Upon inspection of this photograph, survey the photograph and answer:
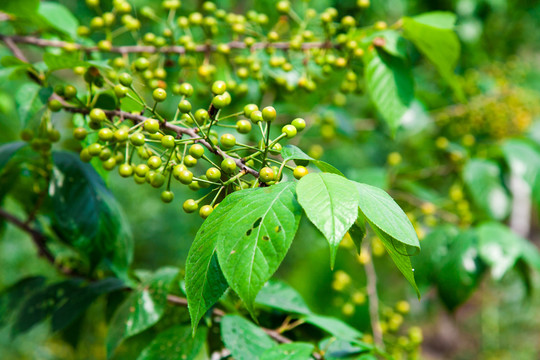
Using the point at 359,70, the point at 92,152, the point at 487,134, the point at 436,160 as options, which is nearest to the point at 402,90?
the point at 359,70

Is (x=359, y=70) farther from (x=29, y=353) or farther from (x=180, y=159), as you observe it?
(x=29, y=353)

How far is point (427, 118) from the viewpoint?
2275 mm

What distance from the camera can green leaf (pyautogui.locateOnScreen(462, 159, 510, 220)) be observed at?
73.6 inches

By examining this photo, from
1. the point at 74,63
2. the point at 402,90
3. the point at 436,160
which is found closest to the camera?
the point at 74,63

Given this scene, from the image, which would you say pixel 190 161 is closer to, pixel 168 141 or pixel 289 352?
pixel 168 141

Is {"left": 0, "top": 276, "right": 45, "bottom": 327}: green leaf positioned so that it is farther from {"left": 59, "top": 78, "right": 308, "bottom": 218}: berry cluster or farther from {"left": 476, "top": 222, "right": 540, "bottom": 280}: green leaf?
{"left": 476, "top": 222, "right": 540, "bottom": 280}: green leaf

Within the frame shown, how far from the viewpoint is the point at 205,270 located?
2.05 feet

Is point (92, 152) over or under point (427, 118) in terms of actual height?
over

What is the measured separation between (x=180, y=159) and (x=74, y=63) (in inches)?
14.0

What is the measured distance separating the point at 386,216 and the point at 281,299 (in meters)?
0.55

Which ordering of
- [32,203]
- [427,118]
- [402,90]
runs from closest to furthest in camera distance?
[402,90]
[32,203]
[427,118]

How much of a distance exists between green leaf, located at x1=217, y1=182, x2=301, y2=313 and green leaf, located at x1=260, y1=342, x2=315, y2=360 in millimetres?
264

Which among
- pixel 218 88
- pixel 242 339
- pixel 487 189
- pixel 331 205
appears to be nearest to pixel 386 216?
pixel 331 205

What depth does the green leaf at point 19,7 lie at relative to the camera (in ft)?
3.73
